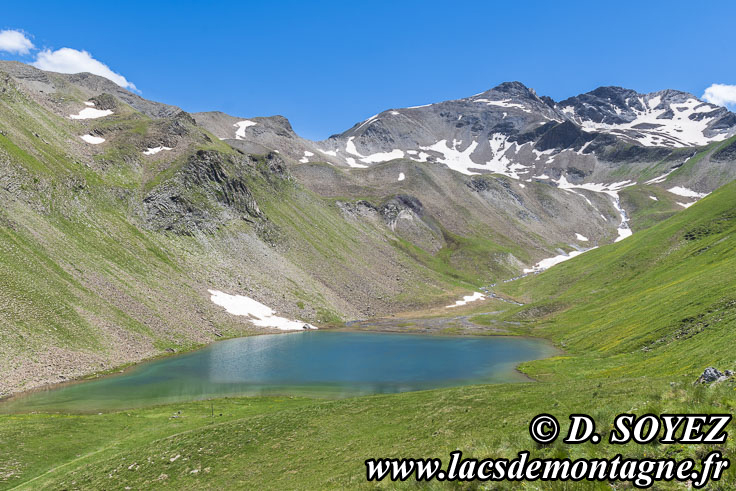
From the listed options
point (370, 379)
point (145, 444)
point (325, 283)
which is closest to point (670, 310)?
point (370, 379)

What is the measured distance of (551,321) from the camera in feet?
327

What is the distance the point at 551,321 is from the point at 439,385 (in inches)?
2462

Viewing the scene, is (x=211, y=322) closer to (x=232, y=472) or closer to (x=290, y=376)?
(x=290, y=376)

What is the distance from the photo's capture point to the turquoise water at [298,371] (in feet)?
154

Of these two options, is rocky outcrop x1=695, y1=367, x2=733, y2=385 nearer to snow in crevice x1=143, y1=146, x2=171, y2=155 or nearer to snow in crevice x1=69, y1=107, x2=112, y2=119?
snow in crevice x1=143, y1=146, x2=171, y2=155

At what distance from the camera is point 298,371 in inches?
→ 2382

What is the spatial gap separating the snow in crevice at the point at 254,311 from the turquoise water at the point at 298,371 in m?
9.74

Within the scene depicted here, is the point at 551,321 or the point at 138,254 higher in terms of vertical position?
the point at 138,254

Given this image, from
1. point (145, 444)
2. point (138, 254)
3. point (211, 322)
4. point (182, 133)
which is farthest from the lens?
point (182, 133)

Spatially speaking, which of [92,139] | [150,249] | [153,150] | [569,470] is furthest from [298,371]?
[92,139]

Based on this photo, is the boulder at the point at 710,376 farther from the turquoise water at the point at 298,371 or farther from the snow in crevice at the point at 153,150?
the snow in crevice at the point at 153,150

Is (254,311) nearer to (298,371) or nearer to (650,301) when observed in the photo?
(298,371)

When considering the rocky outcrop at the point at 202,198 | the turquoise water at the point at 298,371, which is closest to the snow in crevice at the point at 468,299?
the turquoise water at the point at 298,371

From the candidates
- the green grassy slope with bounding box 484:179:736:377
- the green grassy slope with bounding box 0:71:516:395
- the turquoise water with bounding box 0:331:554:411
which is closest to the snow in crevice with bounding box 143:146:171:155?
the green grassy slope with bounding box 0:71:516:395
